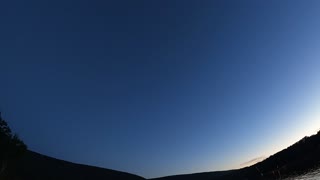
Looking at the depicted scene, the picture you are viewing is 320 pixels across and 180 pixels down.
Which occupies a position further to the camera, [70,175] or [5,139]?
[70,175]

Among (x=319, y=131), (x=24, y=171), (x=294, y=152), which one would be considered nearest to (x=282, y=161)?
(x=294, y=152)

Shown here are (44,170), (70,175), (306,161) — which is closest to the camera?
(306,161)

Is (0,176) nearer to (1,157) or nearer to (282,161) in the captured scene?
(1,157)

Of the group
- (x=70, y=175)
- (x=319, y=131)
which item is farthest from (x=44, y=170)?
(x=319, y=131)

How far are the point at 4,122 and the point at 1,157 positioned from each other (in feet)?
29.3

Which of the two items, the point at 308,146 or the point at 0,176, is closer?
the point at 0,176

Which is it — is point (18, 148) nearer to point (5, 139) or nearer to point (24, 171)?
point (5, 139)

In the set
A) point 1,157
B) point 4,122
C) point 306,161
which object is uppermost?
point 4,122

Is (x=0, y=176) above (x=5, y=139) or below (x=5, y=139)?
below

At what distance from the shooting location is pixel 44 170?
17025 centimetres

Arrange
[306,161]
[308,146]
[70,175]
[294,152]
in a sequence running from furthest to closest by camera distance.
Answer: [70,175], [294,152], [308,146], [306,161]

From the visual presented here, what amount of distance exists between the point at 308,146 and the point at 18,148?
268 feet

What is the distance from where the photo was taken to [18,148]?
82.8 m

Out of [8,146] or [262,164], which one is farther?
[262,164]
